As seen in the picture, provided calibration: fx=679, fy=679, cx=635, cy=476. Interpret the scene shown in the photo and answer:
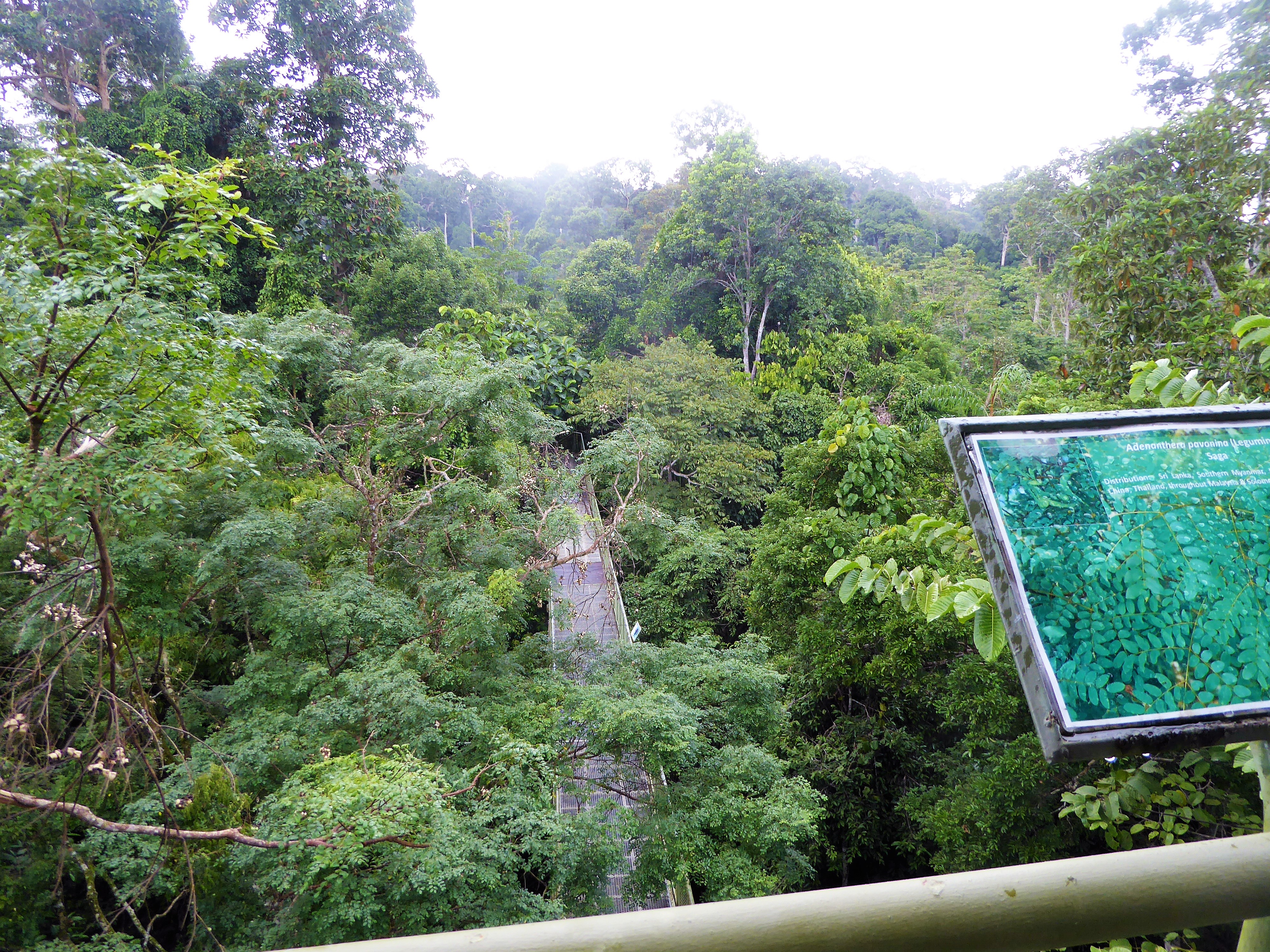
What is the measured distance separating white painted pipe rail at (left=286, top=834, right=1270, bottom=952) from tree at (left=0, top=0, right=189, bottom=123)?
12.3 m

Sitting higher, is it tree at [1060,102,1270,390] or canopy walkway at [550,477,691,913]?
tree at [1060,102,1270,390]

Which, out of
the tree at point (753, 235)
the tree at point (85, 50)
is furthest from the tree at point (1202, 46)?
the tree at point (85, 50)

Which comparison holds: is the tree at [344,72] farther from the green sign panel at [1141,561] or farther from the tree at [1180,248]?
the green sign panel at [1141,561]

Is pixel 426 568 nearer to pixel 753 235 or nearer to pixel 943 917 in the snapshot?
pixel 943 917

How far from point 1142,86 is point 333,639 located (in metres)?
11.8

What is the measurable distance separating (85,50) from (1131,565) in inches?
566

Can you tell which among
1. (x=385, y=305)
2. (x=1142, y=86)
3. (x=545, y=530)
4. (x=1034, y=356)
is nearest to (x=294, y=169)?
(x=385, y=305)

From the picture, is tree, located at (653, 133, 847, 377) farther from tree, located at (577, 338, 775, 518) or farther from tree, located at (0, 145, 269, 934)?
tree, located at (0, 145, 269, 934)

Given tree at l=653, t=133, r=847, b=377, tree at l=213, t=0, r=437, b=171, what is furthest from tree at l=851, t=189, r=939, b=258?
tree at l=213, t=0, r=437, b=171

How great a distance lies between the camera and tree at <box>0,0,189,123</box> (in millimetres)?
9438

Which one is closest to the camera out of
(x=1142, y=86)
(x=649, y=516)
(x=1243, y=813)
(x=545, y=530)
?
(x=1243, y=813)

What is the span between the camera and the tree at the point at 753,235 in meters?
13.0

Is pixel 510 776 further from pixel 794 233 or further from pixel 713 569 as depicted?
pixel 794 233

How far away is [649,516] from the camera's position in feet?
22.2
